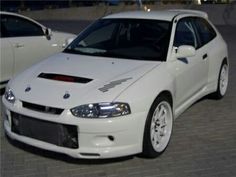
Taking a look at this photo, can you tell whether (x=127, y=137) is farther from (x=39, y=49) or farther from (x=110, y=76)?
(x=39, y=49)

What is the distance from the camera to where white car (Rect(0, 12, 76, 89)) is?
312 inches

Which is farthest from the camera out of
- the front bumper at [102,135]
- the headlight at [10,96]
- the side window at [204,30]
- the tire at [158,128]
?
the side window at [204,30]

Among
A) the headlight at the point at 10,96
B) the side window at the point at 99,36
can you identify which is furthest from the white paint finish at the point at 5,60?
the headlight at the point at 10,96

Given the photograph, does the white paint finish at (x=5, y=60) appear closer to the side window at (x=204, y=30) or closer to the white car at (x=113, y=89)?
the white car at (x=113, y=89)

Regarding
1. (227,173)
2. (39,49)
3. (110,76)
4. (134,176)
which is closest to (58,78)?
(110,76)

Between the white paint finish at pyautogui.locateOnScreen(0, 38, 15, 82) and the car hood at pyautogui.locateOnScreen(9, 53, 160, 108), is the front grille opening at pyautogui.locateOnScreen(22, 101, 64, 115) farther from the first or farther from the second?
the white paint finish at pyautogui.locateOnScreen(0, 38, 15, 82)

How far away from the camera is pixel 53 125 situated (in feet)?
15.1

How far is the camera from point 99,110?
4.55 metres

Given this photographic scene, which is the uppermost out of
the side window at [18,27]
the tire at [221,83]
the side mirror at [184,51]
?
the side mirror at [184,51]

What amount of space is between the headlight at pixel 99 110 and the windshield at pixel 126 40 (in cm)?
115

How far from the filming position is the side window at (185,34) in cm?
606

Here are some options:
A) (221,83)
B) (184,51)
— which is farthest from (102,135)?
(221,83)

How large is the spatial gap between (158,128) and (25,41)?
392 centimetres

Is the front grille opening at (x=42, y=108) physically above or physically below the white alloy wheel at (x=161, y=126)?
above
